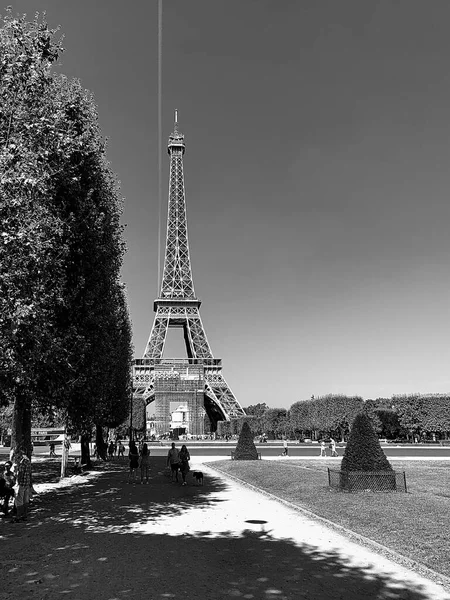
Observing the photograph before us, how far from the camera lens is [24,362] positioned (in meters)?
13.7

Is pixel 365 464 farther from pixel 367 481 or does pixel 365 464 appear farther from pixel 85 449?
pixel 85 449

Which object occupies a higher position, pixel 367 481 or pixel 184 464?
pixel 184 464

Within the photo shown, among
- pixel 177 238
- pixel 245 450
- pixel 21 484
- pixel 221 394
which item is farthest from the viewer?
pixel 177 238

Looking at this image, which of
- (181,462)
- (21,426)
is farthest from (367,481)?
(21,426)

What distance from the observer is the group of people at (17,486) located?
13548mm

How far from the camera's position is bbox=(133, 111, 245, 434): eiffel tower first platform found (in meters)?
91.8

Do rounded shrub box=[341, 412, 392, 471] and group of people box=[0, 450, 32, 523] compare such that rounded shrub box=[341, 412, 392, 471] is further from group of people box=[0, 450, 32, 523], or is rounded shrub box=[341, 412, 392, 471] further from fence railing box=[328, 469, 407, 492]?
group of people box=[0, 450, 32, 523]

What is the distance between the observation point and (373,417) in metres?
73.2

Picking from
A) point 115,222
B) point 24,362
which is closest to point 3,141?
point 24,362

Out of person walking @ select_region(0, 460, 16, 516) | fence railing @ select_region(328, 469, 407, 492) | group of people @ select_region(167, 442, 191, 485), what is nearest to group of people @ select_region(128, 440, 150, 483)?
group of people @ select_region(167, 442, 191, 485)

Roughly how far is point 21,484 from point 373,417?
218 ft

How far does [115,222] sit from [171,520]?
42.7 feet

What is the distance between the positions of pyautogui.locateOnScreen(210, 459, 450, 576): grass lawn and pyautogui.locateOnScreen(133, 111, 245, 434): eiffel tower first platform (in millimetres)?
65053

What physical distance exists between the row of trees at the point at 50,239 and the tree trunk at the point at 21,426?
3cm
